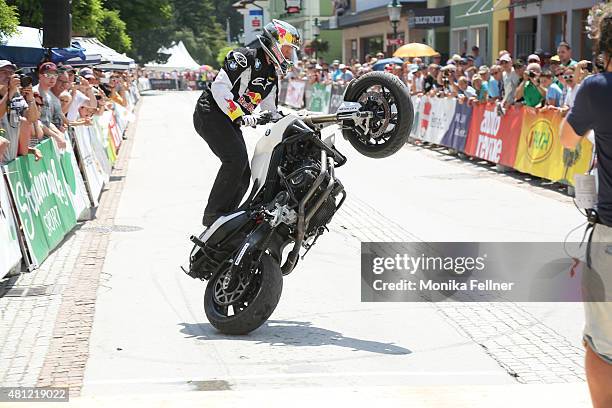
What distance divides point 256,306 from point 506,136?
1101 cm

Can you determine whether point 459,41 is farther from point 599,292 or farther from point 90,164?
point 599,292

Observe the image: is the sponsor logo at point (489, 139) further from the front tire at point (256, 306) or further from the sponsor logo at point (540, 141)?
the front tire at point (256, 306)

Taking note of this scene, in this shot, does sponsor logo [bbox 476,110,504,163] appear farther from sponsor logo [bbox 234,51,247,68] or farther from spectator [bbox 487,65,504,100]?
sponsor logo [bbox 234,51,247,68]

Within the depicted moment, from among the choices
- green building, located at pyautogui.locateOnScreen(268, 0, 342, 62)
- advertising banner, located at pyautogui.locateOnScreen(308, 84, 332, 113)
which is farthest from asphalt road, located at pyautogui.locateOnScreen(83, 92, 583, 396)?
green building, located at pyautogui.locateOnScreen(268, 0, 342, 62)

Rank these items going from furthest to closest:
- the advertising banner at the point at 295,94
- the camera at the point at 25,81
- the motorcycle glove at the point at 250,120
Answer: the advertising banner at the point at 295,94 → the camera at the point at 25,81 → the motorcycle glove at the point at 250,120

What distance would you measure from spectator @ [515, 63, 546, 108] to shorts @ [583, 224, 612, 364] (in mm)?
11643

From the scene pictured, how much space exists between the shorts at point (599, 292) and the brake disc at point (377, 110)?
259 cm

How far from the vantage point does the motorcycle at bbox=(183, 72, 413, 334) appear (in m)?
6.30

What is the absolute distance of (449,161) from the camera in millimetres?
18797

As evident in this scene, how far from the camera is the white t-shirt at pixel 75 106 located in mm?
13859

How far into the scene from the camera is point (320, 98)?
115 ft

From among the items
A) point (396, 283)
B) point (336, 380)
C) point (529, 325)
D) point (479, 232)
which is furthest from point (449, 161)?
point (336, 380)

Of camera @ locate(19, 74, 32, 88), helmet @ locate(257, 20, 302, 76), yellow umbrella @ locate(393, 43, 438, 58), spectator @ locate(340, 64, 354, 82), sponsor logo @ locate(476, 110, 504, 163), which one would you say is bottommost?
sponsor logo @ locate(476, 110, 504, 163)

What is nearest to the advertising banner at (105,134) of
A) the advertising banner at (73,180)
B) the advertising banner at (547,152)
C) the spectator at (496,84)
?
the advertising banner at (73,180)
